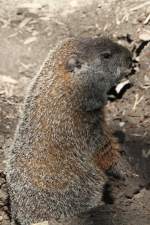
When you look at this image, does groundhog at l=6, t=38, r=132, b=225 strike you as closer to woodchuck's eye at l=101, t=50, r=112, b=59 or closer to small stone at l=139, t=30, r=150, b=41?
woodchuck's eye at l=101, t=50, r=112, b=59

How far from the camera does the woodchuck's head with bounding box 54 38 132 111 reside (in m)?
5.61

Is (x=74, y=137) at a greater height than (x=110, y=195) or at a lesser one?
greater

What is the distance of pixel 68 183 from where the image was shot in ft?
18.2

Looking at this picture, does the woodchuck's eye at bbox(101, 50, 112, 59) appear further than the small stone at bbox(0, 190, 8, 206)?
No

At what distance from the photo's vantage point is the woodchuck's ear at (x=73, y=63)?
18.2 ft

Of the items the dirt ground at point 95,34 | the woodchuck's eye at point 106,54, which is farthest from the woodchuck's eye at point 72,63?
the dirt ground at point 95,34

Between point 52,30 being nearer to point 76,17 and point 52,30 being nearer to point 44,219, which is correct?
point 76,17

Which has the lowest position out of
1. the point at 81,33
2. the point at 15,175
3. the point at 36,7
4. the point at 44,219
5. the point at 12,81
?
the point at 44,219

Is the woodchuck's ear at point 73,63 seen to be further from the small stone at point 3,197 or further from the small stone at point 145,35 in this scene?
the small stone at point 145,35

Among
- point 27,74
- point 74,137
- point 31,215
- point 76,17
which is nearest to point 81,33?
point 76,17

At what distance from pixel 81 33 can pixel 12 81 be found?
1.09 metres

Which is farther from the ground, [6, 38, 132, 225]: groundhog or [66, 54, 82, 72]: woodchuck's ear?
[66, 54, 82, 72]: woodchuck's ear

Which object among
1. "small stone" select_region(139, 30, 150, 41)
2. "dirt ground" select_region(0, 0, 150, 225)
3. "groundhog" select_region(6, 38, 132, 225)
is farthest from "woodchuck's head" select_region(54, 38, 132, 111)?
"small stone" select_region(139, 30, 150, 41)

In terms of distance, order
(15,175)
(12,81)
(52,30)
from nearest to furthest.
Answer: (15,175)
(12,81)
(52,30)
